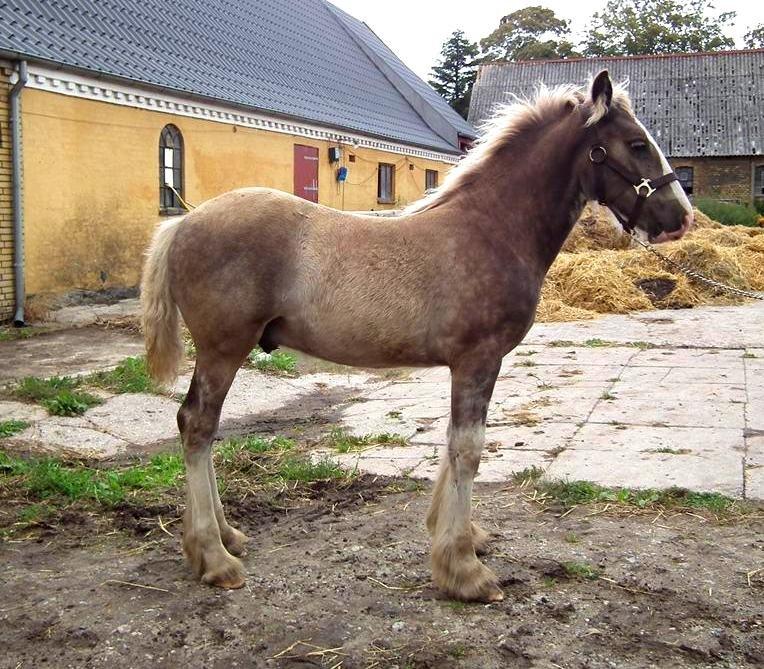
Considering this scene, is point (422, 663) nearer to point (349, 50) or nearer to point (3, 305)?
point (3, 305)

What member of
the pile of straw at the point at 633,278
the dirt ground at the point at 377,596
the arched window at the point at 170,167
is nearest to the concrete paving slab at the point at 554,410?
the dirt ground at the point at 377,596

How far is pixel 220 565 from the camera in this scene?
3.82 metres

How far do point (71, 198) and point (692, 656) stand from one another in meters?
12.2

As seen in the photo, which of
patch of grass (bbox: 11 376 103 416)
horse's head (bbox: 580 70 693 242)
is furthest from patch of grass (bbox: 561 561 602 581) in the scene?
patch of grass (bbox: 11 376 103 416)

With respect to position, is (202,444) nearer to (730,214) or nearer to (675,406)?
(675,406)

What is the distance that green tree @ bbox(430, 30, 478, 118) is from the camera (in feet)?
191

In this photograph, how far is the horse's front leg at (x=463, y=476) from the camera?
145 inches

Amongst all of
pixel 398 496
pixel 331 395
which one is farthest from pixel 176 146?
pixel 398 496

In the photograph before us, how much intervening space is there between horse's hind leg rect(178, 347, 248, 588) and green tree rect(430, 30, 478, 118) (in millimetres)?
56857

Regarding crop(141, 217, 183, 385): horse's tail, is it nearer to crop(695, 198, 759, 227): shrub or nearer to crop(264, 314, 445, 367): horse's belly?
crop(264, 314, 445, 367): horse's belly

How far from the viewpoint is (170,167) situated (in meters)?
15.4

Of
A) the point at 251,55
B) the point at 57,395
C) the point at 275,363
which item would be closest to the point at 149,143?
the point at 251,55

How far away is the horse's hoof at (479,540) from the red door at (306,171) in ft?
51.3

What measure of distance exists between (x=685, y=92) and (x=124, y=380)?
37692mm
